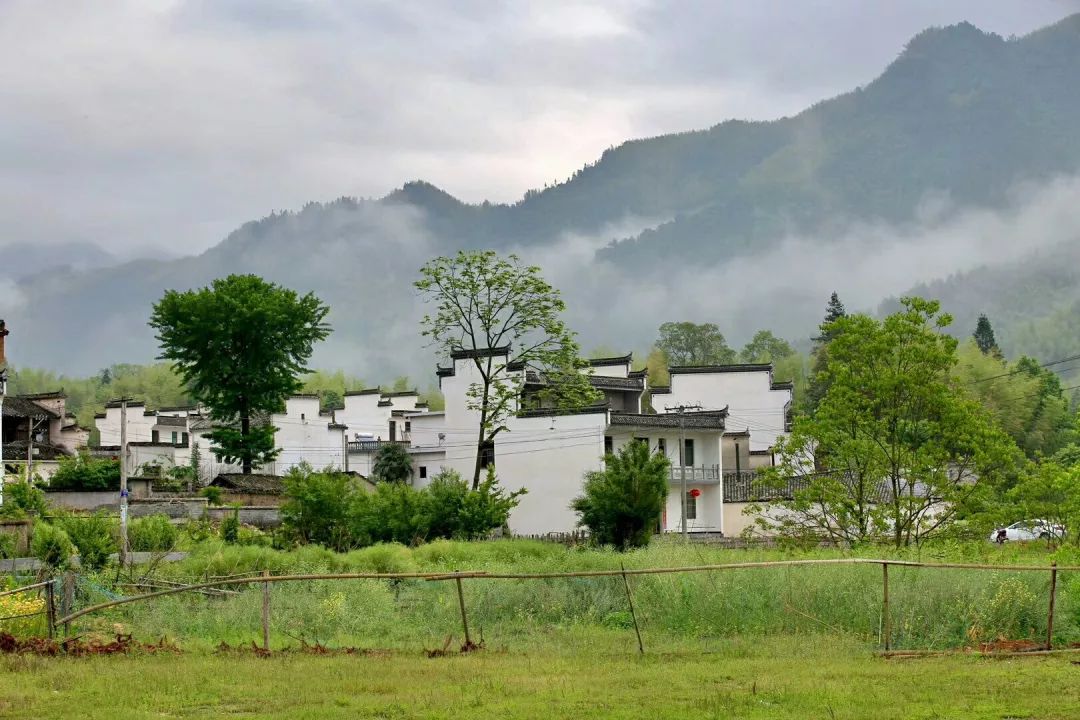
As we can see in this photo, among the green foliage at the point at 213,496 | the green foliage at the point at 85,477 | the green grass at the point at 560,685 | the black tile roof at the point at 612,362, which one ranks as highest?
the black tile roof at the point at 612,362

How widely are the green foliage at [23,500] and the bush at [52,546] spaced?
9925mm

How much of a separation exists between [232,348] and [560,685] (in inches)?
2120

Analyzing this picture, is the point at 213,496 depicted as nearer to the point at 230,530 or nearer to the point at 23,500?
the point at 23,500

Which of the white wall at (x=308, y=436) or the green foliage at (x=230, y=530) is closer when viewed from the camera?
the green foliage at (x=230, y=530)

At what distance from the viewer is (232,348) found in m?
68.1

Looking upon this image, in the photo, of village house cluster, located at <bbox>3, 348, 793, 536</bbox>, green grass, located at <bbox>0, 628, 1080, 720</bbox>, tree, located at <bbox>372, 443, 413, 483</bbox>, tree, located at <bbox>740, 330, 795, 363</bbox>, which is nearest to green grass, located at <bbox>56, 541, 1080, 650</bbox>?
green grass, located at <bbox>0, 628, 1080, 720</bbox>

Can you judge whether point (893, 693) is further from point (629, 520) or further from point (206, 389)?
point (206, 389)

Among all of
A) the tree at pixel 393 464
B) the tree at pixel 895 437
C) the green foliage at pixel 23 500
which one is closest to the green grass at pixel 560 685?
the tree at pixel 895 437

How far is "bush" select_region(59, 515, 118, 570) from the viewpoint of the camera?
36.6m

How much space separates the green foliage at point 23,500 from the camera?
46.1m

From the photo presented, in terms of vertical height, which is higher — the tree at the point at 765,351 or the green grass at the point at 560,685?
the tree at the point at 765,351

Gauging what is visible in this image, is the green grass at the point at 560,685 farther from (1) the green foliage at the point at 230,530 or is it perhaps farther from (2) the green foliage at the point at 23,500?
(2) the green foliage at the point at 23,500

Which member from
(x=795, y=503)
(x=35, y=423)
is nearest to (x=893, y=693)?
(x=795, y=503)

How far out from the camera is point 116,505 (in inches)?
2175
